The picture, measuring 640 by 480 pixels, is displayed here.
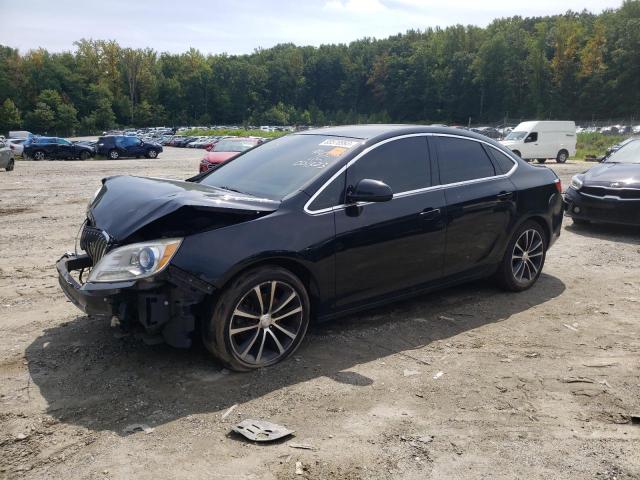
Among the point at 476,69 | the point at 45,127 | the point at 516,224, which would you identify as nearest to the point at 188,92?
the point at 45,127

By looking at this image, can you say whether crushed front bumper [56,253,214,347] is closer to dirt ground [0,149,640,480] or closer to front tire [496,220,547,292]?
dirt ground [0,149,640,480]

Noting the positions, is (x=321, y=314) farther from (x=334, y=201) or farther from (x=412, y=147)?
(x=412, y=147)

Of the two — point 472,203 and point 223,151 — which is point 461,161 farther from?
point 223,151

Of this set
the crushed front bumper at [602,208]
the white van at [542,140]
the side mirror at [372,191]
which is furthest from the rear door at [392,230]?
the white van at [542,140]

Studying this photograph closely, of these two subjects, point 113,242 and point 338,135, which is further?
point 338,135

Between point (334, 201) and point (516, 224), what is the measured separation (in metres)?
2.32

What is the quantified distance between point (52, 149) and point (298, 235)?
34.7 meters

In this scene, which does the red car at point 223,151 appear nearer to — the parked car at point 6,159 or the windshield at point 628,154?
the windshield at point 628,154

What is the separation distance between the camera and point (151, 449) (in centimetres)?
306

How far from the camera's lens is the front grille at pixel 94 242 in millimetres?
3900

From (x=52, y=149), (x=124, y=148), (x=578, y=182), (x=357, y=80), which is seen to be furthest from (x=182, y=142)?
(x=357, y=80)

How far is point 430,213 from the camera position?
493cm

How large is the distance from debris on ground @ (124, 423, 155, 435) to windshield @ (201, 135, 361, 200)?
183cm

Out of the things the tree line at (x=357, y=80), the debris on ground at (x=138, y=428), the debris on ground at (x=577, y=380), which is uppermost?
the tree line at (x=357, y=80)
